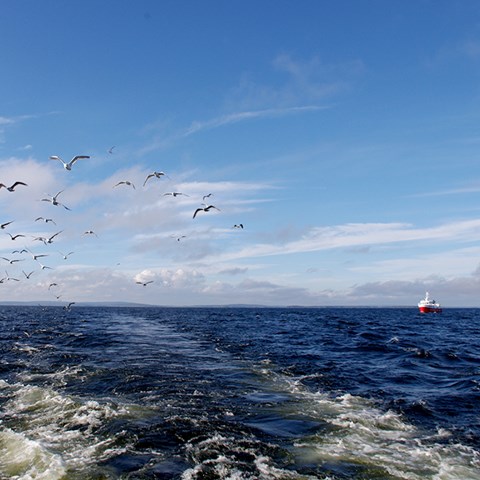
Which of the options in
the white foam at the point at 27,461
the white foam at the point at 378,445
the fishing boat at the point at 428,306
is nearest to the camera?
the white foam at the point at 27,461

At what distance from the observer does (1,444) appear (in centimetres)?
1441

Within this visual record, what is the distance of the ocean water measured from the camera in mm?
12617

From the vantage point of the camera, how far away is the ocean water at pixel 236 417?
1262 cm

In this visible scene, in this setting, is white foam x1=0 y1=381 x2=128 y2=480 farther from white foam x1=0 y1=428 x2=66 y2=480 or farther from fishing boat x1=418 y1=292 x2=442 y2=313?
fishing boat x1=418 y1=292 x2=442 y2=313

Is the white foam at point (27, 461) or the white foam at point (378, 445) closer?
the white foam at point (27, 461)

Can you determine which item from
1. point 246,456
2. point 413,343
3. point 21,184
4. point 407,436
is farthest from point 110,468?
point 413,343

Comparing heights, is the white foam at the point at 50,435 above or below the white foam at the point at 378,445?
below

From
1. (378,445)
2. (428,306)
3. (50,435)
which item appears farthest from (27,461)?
(428,306)

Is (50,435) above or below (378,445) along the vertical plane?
below

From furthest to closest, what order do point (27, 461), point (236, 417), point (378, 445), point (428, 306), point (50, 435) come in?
point (428, 306) < point (236, 417) < point (50, 435) < point (378, 445) < point (27, 461)

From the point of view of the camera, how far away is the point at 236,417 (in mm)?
17156

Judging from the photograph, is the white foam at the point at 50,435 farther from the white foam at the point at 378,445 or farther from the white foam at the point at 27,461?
the white foam at the point at 378,445

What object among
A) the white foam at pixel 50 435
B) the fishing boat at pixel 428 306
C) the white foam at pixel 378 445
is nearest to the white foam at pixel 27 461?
the white foam at pixel 50 435

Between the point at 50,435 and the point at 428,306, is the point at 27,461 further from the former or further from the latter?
the point at 428,306
